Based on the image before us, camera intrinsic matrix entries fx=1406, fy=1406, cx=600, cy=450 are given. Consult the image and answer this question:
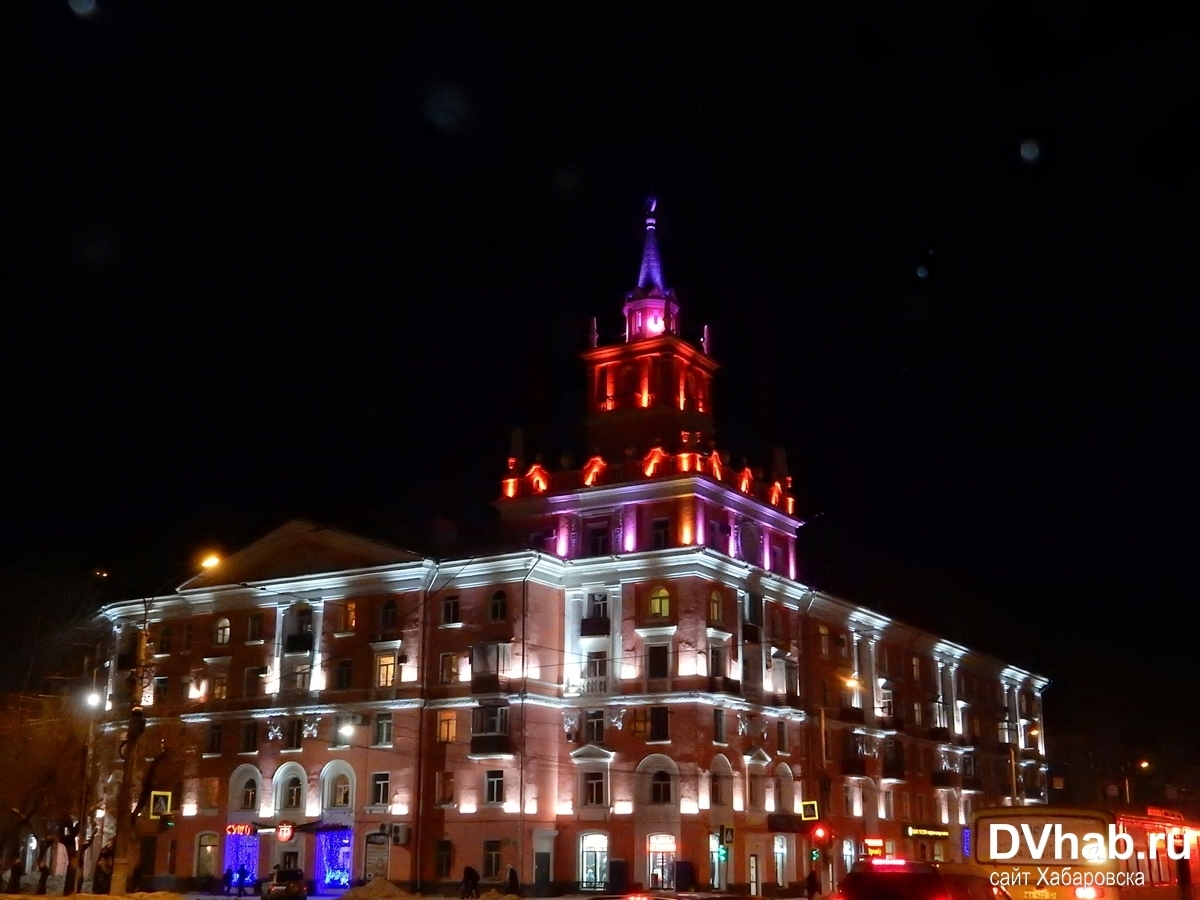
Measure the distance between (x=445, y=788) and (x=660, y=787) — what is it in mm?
10171

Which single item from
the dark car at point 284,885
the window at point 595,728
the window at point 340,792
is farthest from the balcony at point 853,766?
the dark car at point 284,885

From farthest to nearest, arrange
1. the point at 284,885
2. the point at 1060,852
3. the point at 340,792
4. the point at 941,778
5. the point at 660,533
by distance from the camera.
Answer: the point at 941,778, the point at 340,792, the point at 660,533, the point at 284,885, the point at 1060,852

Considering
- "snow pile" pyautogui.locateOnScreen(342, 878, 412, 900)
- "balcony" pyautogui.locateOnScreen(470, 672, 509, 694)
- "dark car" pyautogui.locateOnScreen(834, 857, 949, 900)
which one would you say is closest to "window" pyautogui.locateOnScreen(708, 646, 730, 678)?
"balcony" pyautogui.locateOnScreen(470, 672, 509, 694)

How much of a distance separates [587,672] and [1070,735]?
6294cm

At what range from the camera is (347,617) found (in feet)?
230

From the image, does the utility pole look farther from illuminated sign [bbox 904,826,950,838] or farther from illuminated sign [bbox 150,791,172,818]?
illuminated sign [bbox 904,826,950,838]

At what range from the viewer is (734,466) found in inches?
→ 2825

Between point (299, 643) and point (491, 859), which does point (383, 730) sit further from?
point (491, 859)

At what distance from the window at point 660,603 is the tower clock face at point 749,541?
5.59 m

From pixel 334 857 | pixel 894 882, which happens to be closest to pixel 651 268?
pixel 334 857

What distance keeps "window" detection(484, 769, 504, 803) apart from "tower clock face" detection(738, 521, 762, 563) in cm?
1585

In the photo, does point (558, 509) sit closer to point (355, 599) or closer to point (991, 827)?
point (355, 599)

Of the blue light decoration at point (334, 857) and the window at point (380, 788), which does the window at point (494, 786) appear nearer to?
the window at point (380, 788)

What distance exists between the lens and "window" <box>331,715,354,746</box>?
67688 millimetres
